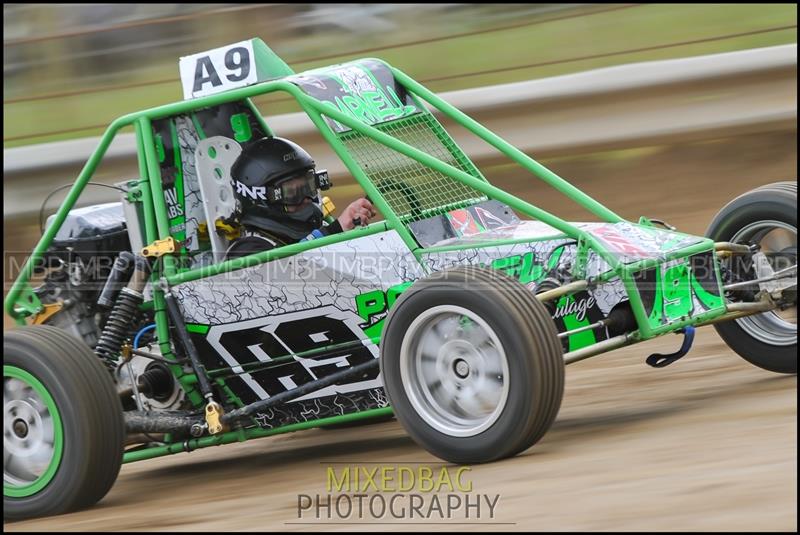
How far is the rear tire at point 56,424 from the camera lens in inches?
208

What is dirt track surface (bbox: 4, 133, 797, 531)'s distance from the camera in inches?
159

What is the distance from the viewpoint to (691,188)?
988cm

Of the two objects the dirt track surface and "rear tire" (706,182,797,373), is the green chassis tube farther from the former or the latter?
"rear tire" (706,182,797,373)

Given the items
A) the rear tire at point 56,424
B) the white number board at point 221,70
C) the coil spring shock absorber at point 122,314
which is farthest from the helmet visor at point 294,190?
the rear tire at point 56,424

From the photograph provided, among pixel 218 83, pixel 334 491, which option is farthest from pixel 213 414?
pixel 218 83

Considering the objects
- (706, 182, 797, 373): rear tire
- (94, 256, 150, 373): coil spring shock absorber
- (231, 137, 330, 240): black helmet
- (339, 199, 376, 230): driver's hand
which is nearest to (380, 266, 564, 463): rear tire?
(339, 199, 376, 230): driver's hand

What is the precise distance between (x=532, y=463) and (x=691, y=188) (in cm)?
544

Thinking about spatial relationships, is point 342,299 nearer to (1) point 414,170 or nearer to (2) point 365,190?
(2) point 365,190

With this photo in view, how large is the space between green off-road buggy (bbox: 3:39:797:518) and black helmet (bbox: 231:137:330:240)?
10 cm

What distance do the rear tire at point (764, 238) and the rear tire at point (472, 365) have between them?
155 centimetres

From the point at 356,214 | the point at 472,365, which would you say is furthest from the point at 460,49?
the point at 472,365

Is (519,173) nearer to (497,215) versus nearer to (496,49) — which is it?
(496,49)

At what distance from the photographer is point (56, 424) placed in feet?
17.5

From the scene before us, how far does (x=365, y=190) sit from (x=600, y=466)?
5.10ft
